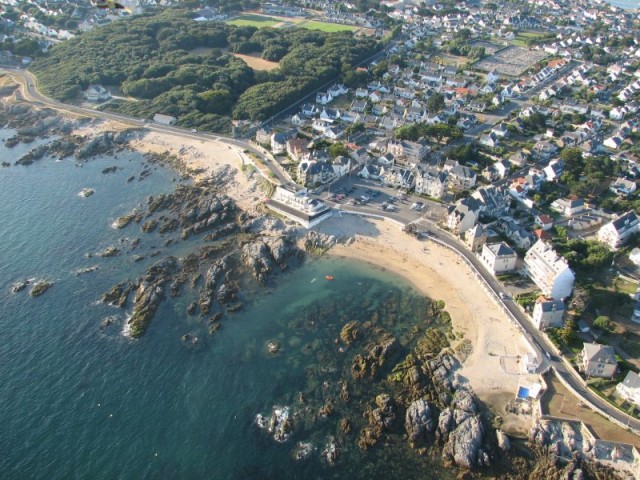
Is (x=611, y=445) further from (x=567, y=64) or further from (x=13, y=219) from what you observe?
(x=567, y=64)

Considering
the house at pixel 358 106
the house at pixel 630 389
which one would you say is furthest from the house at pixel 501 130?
the house at pixel 630 389

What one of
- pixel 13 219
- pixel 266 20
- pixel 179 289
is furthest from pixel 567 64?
Answer: pixel 13 219

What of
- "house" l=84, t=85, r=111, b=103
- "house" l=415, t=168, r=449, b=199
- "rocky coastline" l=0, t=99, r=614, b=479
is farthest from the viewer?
"house" l=84, t=85, r=111, b=103

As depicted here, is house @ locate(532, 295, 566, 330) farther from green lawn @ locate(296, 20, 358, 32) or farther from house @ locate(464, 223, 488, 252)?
green lawn @ locate(296, 20, 358, 32)

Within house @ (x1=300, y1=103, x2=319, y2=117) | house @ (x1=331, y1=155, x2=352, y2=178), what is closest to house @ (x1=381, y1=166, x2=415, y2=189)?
house @ (x1=331, y1=155, x2=352, y2=178)

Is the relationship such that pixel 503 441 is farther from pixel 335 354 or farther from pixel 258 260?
pixel 258 260

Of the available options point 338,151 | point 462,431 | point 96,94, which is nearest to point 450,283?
point 462,431
